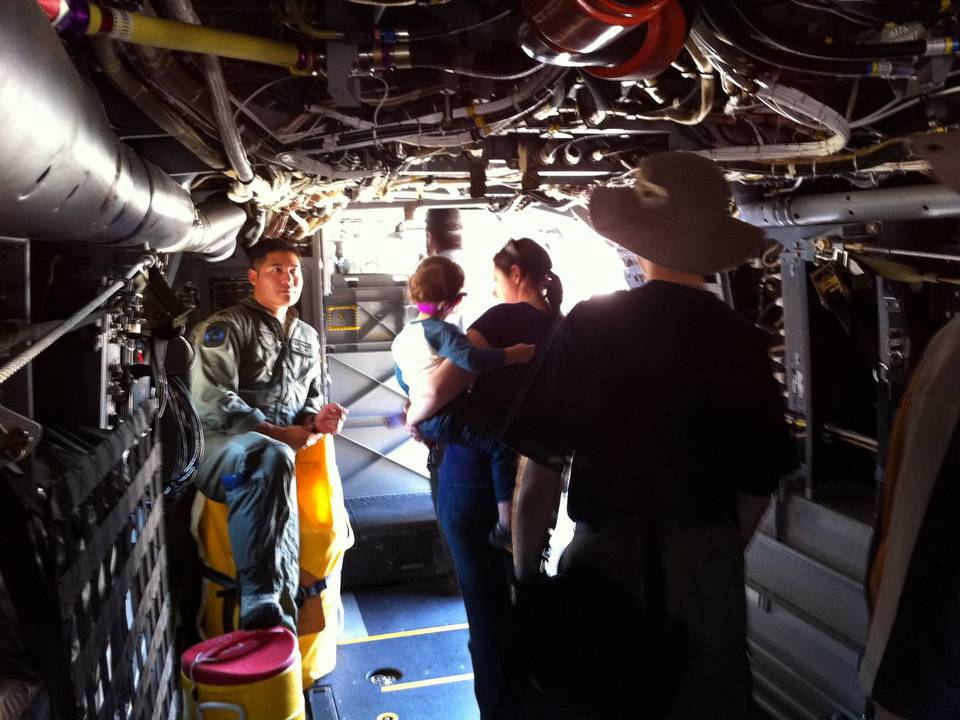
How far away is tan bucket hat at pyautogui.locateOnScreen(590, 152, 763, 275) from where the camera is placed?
1.85 metres

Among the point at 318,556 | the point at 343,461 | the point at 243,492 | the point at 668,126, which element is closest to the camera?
the point at 668,126

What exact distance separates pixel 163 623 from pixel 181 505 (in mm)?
1902

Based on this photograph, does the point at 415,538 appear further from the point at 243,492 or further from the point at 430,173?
the point at 430,173

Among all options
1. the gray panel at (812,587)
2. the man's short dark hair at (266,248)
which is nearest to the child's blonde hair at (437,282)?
the man's short dark hair at (266,248)

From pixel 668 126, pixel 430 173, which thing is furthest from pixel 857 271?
pixel 430 173

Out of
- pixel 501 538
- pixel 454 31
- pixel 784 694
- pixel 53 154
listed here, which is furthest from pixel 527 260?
pixel 53 154

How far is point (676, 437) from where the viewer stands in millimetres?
1755

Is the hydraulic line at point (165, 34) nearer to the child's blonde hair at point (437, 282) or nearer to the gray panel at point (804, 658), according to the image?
the child's blonde hair at point (437, 282)

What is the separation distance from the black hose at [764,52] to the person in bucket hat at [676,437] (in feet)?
1.48

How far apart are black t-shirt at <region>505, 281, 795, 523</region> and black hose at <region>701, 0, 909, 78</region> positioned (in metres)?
0.68

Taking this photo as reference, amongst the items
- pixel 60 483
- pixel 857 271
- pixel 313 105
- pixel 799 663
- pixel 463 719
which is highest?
pixel 313 105

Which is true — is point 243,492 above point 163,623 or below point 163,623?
above

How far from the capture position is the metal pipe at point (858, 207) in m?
3.14

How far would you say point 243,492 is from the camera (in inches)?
151
